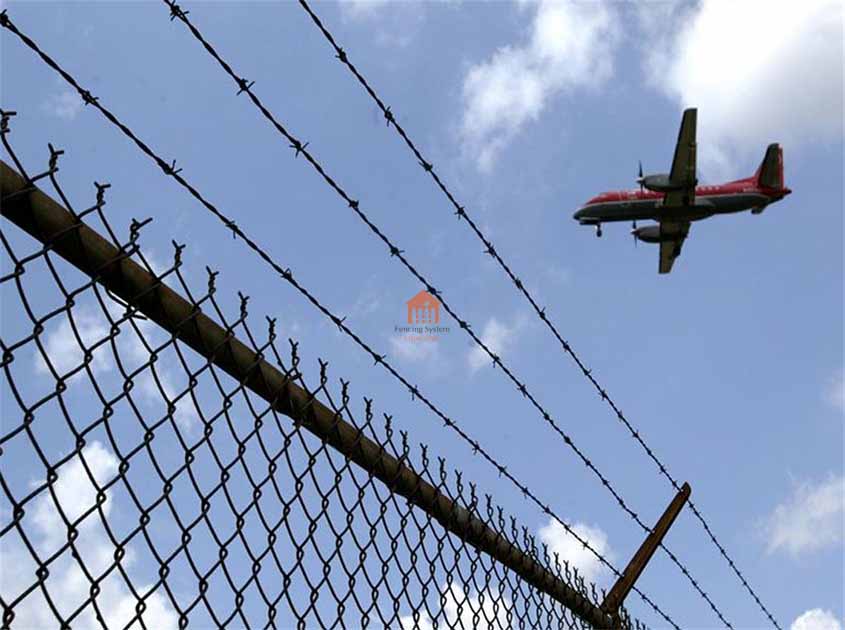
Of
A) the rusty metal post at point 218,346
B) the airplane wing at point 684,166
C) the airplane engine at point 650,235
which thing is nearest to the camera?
the rusty metal post at point 218,346

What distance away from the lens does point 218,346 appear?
2.10 metres

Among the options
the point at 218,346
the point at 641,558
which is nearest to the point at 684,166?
the point at 641,558

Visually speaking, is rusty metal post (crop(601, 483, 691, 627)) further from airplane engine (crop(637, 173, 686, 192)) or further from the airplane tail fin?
the airplane tail fin

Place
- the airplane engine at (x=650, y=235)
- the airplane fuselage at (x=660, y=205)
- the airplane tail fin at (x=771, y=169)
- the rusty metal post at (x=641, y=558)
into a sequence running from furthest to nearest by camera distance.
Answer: the airplane tail fin at (x=771, y=169)
the airplane engine at (x=650, y=235)
the airplane fuselage at (x=660, y=205)
the rusty metal post at (x=641, y=558)

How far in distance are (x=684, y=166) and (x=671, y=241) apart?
5.46 metres

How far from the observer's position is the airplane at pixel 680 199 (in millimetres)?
31656

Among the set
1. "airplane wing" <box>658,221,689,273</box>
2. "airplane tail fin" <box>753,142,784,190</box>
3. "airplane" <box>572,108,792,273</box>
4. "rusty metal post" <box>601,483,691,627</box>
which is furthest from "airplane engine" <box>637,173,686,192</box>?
"rusty metal post" <box>601,483,691,627</box>

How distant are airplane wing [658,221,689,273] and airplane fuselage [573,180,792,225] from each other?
702 millimetres

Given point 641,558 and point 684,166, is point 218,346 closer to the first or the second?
point 641,558

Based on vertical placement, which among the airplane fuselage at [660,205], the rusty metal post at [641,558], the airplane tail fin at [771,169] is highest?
the airplane tail fin at [771,169]

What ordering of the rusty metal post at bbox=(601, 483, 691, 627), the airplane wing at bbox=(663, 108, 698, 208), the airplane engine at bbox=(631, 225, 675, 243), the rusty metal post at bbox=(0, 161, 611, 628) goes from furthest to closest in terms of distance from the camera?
the airplane engine at bbox=(631, 225, 675, 243) → the airplane wing at bbox=(663, 108, 698, 208) → the rusty metal post at bbox=(601, 483, 691, 627) → the rusty metal post at bbox=(0, 161, 611, 628)

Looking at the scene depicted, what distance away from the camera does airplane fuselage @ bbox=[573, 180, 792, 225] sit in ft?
112

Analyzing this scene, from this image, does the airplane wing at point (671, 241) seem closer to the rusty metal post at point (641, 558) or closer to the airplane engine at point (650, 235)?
the airplane engine at point (650, 235)

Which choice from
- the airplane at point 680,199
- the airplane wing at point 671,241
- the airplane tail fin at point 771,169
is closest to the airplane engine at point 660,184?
the airplane at point 680,199
